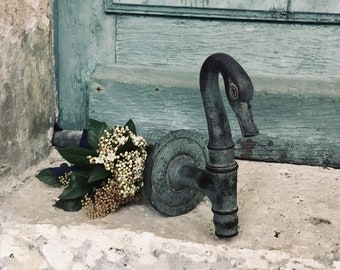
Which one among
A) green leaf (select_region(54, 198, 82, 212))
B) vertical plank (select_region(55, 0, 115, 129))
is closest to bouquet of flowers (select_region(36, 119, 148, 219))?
green leaf (select_region(54, 198, 82, 212))

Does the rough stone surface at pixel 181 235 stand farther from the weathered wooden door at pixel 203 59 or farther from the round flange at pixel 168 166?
the weathered wooden door at pixel 203 59

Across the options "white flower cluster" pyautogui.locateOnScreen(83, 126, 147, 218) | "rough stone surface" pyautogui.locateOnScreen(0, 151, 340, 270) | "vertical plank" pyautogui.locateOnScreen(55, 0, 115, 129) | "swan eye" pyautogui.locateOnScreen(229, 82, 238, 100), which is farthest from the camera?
"vertical plank" pyautogui.locateOnScreen(55, 0, 115, 129)

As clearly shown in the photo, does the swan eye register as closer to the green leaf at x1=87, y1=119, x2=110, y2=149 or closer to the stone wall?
the green leaf at x1=87, y1=119, x2=110, y2=149

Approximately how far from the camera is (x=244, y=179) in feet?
5.79

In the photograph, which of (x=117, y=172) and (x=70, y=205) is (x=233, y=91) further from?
(x=70, y=205)

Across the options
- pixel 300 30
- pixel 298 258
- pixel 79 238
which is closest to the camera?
pixel 298 258

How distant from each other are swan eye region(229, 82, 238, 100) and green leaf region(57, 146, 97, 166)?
1.44ft

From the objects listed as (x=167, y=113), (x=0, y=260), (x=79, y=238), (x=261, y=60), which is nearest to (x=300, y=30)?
(x=261, y=60)

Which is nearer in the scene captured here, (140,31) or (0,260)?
(0,260)

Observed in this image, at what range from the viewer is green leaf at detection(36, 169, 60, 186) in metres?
1.77

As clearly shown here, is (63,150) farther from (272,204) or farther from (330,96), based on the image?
(330,96)

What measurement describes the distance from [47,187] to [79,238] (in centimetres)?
26

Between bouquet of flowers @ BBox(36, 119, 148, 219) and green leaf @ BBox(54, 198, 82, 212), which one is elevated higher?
bouquet of flowers @ BBox(36, 119, 148, 219)

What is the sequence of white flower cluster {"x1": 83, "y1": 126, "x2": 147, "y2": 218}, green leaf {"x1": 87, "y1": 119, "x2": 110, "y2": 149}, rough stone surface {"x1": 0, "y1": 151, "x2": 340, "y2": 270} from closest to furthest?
rough stone surface {"x1": 0, "y1": 151, "x2": 340, "y2": 270} < white flower cluster {"x1": 83, "y1": 126, "x2": 147, "y2": 218} < green leaf {"x1": 87, "y1": 119, "x2": 110, "y2": 149}
